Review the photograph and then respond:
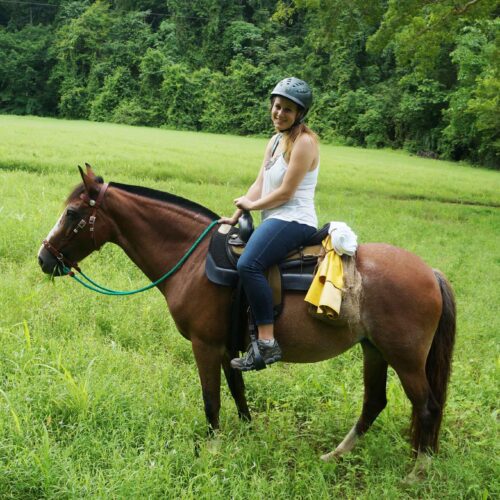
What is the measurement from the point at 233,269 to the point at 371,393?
59.2 inches

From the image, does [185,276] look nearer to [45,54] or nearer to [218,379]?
[218,379]

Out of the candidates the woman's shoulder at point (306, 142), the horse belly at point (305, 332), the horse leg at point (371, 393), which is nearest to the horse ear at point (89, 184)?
the woman's shoulder at point (306, 142)

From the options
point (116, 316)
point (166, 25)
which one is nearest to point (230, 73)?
point (166, 25)

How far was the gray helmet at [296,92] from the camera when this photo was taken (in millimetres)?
3336

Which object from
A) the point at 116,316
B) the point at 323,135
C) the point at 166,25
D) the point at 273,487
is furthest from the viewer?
the point at 166,25

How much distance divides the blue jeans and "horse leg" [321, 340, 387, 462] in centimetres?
97

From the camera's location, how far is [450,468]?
3.53 m

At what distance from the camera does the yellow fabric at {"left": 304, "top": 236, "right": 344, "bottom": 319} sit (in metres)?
3.25

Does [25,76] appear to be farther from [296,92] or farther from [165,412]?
[296,92]

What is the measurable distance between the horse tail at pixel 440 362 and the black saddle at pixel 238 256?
36.3 inches

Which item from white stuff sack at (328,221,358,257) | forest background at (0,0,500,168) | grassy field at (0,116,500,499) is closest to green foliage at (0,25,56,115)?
forest background at (0,0,500,168)

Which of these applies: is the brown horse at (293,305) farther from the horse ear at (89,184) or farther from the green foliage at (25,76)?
the green foliage at (25,76)

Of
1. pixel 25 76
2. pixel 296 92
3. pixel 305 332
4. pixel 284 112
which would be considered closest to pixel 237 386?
pixel 305 332

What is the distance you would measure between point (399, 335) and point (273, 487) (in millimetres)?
1304
